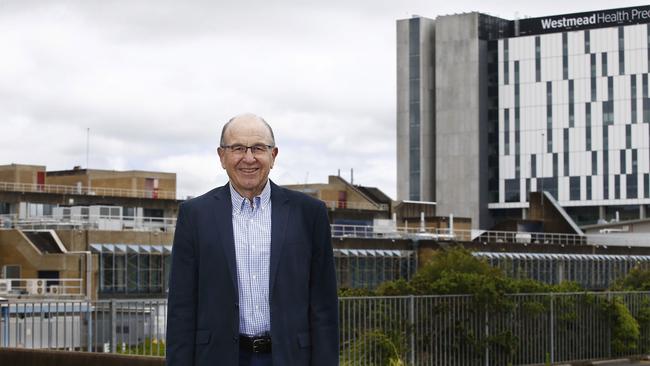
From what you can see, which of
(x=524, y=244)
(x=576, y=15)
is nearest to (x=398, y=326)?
(x=524, y=244)

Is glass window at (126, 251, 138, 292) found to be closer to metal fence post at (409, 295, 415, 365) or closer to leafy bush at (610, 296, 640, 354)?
leafy bush at (610, 296, 640, 354)

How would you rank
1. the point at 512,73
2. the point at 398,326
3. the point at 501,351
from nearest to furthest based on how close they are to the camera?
the point at 398,326, the point at 501,351, the point at 512,73

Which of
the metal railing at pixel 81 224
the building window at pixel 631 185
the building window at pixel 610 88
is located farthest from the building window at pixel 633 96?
the metal railing at pixel 81 224

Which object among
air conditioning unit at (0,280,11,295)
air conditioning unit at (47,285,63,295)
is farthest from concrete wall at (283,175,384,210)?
air conditioning unit at (0,280,11,295)

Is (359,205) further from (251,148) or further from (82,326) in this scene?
(251,148)

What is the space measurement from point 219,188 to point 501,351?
1866cm

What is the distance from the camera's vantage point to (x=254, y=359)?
21.7ft

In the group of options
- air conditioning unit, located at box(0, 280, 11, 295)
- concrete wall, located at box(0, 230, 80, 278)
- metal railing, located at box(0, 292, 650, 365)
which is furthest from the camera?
concrete wall, located at box(0, 230, 80, 278)

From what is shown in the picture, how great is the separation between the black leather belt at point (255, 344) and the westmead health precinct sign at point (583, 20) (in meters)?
136

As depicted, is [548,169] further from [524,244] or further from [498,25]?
[524,244]

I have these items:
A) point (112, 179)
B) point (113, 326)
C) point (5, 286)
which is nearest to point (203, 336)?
point (113, 326)

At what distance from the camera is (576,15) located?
142 metres

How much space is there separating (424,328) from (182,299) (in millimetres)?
16714

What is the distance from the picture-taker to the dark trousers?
6.60 metres
